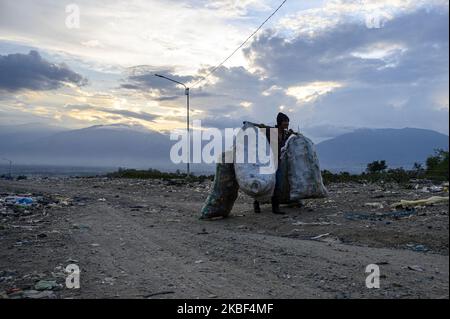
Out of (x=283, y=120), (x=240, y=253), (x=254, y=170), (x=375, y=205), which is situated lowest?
(x=240, y=253)

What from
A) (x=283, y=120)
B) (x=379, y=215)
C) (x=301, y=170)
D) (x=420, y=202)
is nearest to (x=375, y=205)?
(x=420, y=202)

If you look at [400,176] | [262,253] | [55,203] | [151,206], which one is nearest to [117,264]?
[262,253]

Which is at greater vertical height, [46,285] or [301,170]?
[301,170]

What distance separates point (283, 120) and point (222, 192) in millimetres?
1708

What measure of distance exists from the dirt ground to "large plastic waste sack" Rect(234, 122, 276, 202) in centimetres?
54

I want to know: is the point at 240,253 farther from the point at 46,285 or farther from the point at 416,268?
the point at 46,285

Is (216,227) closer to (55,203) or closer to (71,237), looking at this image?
(71,237)

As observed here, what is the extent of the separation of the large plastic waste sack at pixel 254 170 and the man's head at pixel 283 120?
1.90 ft

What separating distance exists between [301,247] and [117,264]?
7.13 feet

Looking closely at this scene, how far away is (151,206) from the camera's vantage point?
11844 mm

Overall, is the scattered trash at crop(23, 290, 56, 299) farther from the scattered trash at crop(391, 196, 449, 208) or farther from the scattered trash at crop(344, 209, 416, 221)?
the scattered trash at crop(391, 196, 449, 208)

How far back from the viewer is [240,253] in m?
5.68

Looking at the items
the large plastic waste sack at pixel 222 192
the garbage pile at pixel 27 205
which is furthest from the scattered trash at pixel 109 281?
the garbage pile at pixel 27 205

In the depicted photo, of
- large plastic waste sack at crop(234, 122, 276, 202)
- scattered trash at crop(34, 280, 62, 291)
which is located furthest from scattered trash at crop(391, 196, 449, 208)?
scattered trash at crop(34, 280, 62, 291)
